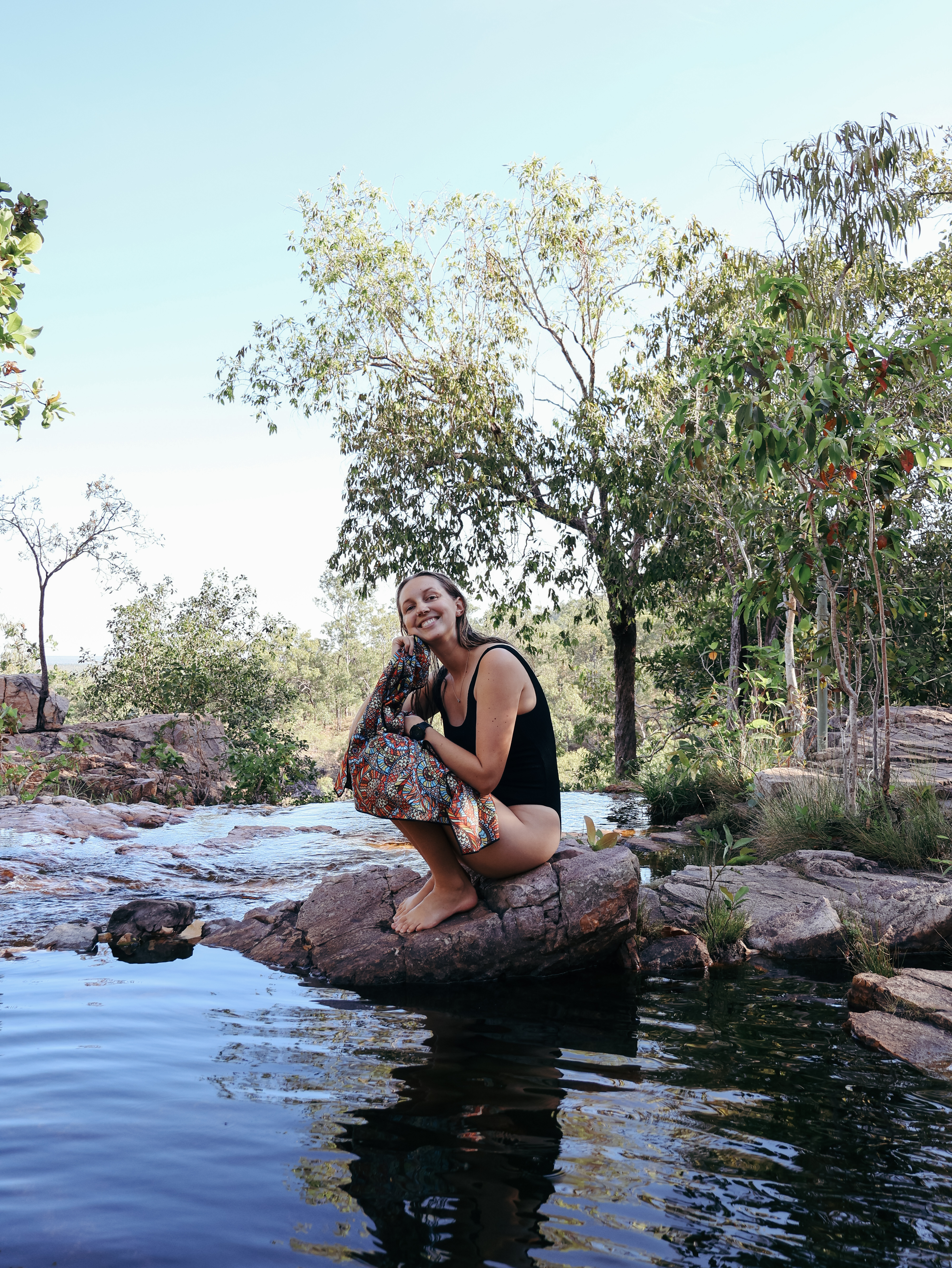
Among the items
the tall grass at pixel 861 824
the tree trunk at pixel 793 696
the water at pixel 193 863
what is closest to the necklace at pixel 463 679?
→ the water at pixel 193 863

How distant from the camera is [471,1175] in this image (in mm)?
1974

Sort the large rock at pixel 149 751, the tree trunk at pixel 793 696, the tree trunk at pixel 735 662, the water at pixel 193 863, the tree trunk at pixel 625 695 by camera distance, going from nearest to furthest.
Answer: the water at pixel 193 863 < the tree trunk at pixel 793 696 < the tree trunk at pixel 735 662 < the large rock at pixel 149 751 < the tree trunk at pixel 625 695

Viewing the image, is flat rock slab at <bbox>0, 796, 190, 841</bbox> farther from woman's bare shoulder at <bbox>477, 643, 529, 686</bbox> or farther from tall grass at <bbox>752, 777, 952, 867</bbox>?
tall grass at <bbox>752, 777, 952, 867</bbox>

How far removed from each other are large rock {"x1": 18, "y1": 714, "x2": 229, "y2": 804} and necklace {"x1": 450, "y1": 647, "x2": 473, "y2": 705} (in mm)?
9141

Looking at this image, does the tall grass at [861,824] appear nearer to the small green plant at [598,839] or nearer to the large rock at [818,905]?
the large rock at [818,905]

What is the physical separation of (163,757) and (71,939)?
9447mm

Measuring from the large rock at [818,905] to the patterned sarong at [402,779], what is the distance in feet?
4.72

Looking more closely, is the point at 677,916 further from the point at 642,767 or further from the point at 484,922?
the point at 642,767

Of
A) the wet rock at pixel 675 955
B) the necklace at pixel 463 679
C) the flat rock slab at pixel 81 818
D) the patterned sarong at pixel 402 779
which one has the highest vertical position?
the necklace at pixel 463 679

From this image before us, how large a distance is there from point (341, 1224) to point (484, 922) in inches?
83.3

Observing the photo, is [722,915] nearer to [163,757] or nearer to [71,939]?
[71,939]

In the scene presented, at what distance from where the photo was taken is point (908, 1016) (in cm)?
323

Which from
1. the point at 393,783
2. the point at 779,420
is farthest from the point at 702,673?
the point at 393,783

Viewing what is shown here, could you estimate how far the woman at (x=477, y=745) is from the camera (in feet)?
12.1
